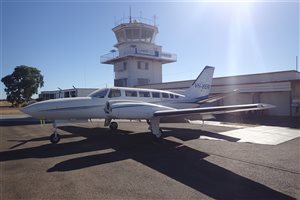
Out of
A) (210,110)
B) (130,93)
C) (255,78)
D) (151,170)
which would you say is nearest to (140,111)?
(130,93)

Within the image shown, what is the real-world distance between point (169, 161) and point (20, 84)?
192 ft

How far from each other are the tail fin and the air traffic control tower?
21.1 metres

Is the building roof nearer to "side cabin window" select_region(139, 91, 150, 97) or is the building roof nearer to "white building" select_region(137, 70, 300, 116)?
"white building" select_region(137, 70, 300, 116)

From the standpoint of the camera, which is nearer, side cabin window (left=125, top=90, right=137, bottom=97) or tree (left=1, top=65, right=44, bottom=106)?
side cabin window (left=125, top=90, right=137, bottom=97)

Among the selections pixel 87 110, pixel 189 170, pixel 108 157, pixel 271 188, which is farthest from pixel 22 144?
pixel 271 188

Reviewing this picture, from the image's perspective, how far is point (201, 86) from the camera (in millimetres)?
19359

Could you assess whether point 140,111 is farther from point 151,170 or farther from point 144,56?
point 144,56

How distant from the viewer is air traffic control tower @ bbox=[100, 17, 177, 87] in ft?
132

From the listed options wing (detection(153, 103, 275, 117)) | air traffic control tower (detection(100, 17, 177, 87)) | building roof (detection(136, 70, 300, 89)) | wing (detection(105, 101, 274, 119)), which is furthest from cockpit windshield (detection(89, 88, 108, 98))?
air traffic control tower (detection(100, 17, 177, 87))

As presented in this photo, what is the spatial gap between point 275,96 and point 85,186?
25.4 metres

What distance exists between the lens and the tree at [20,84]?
188 feet

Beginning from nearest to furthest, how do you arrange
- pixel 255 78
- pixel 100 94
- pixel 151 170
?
1. pixel 151 170
2. pixel 100 94
3. pixel 255 78

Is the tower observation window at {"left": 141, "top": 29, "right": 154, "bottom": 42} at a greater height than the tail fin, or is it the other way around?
the tower observation window at {"left": 141, "top": 29, "right": 154, "bottom": 42}

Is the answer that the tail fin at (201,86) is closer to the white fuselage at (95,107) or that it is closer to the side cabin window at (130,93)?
the white fuselage at (95,107)
